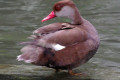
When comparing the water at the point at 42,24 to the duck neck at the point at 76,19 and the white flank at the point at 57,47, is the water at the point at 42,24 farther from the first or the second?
the duck neck at the point at 76,19

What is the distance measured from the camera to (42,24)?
863cm

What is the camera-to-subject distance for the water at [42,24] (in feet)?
16.0

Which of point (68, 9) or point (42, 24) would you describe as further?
point (42, 24)

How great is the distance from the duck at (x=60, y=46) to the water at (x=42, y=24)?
339mm

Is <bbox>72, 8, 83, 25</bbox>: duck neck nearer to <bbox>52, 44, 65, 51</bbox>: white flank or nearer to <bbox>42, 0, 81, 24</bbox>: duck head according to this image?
<bbox>42, 0, 81, 24</bbox>: duck head

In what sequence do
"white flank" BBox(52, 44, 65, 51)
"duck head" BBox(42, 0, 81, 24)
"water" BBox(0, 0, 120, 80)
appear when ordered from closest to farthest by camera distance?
"white flank" BBox(52, 44, 65, 51) < "duck head" BBox(42, 0, 81, 24) < "water" BBox(0, 0, 120, 80)

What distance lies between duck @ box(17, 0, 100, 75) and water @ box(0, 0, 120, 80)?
339mm

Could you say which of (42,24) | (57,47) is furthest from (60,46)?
(42,24)

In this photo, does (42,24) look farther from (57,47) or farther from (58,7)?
(57,47)

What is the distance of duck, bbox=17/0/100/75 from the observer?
4215mm

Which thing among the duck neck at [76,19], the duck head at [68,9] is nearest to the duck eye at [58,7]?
the duck head at [68,9]

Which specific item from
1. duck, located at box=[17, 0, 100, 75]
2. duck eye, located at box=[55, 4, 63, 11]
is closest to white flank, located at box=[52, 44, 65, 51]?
duck, located at box=[17, 0, 100, 75]

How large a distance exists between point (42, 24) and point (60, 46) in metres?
4.46

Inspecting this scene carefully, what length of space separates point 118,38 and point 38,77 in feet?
10.6
